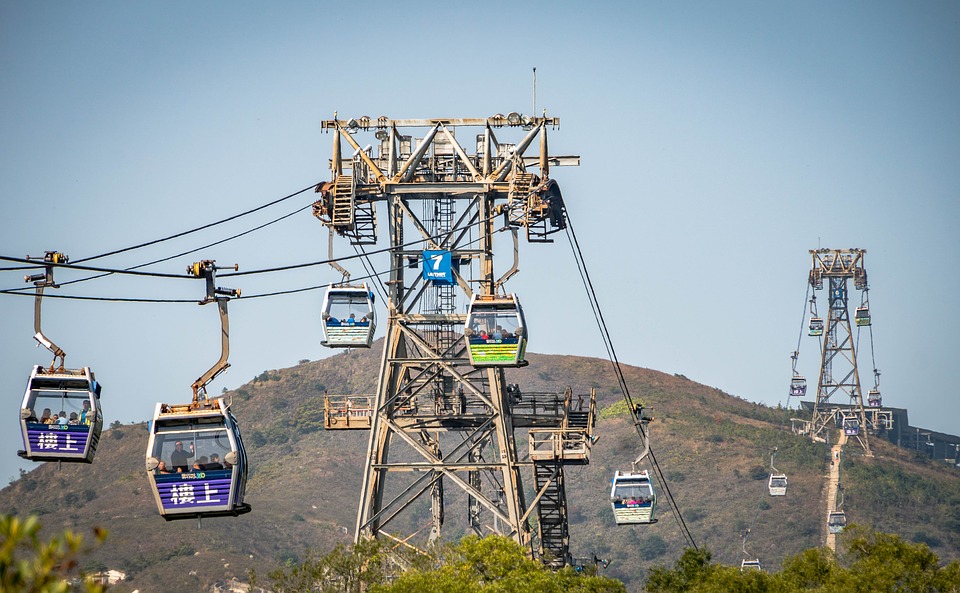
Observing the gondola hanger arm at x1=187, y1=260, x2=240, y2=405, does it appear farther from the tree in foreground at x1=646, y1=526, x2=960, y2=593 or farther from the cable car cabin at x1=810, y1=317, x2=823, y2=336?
the cable car cabin at x1=810, y1=317, x2=823, y2=336

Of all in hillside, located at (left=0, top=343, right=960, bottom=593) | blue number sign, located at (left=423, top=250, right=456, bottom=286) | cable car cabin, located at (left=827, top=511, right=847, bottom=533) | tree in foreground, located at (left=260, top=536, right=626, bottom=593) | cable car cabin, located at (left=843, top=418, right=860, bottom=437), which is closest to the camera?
tree in foreground, located at (left=260, top=536, right=626, bottom=593)

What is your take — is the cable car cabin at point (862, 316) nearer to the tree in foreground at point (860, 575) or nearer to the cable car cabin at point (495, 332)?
the tree in foreground at point (860, 575)

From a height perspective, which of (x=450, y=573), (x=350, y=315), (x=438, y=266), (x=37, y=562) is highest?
(x=438, y=266)

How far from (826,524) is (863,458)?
2319 centimetres

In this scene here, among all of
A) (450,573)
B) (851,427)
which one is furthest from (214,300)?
(851,427)

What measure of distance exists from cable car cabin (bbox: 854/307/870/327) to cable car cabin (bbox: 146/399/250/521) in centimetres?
11684

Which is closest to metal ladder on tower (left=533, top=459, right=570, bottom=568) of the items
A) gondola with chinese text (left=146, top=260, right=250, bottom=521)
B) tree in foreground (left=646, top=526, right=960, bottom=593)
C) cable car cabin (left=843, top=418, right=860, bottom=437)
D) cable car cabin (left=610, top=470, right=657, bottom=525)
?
cable car cabin (left=610, top=470, right=657, bottom=525)

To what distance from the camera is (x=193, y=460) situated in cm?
3462

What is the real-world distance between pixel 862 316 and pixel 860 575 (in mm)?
98130

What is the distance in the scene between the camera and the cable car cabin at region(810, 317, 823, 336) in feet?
474

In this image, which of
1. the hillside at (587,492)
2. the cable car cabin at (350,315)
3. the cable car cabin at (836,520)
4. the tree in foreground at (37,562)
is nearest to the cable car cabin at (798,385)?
the hillside at (587,492)

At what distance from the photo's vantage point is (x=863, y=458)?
15362cm

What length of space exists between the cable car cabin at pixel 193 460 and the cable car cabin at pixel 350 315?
51.4 ft

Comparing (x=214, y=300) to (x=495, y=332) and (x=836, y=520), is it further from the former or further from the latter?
(x=836, y=520)
